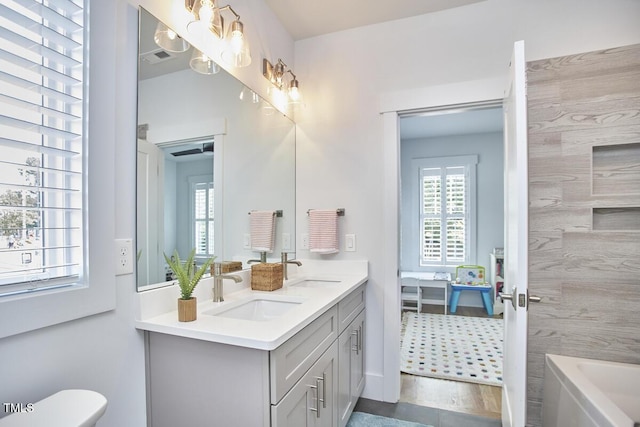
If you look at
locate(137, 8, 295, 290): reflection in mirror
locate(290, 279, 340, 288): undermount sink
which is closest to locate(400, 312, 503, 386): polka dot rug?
locate(290, 279, 340, 288): undermount sink

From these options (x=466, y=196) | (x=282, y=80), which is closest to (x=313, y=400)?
(x=282, y=80)

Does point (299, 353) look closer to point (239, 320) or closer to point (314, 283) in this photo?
point (239, 320)

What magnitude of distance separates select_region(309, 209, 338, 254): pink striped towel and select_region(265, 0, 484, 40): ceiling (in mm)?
1309

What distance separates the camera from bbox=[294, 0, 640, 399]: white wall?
6.29 feet

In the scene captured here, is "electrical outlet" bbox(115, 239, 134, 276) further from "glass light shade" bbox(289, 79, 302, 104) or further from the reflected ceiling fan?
"glass light shade" bbox(289, 79, 302, 104)

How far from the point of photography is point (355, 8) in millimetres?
2137

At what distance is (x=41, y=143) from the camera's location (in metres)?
0.93

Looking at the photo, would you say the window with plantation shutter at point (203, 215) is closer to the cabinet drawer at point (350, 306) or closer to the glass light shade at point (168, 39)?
the glass light shade at point (168, 39)

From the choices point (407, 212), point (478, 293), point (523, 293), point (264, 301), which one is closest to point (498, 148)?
point (407, 212)

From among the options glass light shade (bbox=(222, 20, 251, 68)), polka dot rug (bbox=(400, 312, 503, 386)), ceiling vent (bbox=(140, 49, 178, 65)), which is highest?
glass light shade (bbox=(222, 20, 251, 68))

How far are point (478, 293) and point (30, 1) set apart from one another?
200 inches

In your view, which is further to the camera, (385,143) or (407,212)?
(407,212)

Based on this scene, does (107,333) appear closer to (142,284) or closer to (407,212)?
(142,284)

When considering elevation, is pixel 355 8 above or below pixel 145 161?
above
